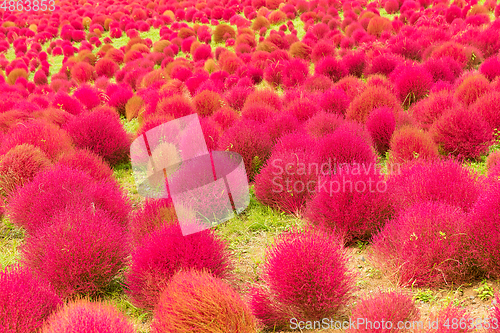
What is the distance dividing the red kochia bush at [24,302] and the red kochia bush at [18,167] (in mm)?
1931

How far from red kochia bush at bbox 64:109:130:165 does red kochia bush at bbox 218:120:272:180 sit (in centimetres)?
158

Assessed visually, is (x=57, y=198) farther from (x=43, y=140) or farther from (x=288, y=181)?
(x=288, y=181)

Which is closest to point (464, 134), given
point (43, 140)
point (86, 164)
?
point (86, 164)

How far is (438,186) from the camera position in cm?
347

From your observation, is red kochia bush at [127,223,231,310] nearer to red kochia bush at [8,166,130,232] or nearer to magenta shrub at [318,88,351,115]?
red kochia bush at [8,166,130,232]

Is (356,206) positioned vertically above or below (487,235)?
below

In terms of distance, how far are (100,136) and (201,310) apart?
3723mm

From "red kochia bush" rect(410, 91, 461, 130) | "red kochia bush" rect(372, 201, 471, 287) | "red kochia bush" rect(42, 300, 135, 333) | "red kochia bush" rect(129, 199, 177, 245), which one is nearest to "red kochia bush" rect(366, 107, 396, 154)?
"red kochia bush" rect(410, 91, 461, 130)

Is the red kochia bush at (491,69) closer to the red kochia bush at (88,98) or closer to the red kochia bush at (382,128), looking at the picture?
the red kochia bush at (382,128)

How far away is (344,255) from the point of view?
112 inches

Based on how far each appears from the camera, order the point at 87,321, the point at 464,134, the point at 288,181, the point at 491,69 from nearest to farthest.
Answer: the point at 87,321 < the point at 288,181 < the point at 464,134 < the point at 491,69

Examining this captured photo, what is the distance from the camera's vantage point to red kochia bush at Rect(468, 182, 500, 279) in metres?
2.74

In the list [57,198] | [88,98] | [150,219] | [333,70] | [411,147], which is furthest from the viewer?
[333,70]

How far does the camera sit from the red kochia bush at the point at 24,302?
246 centimetres
